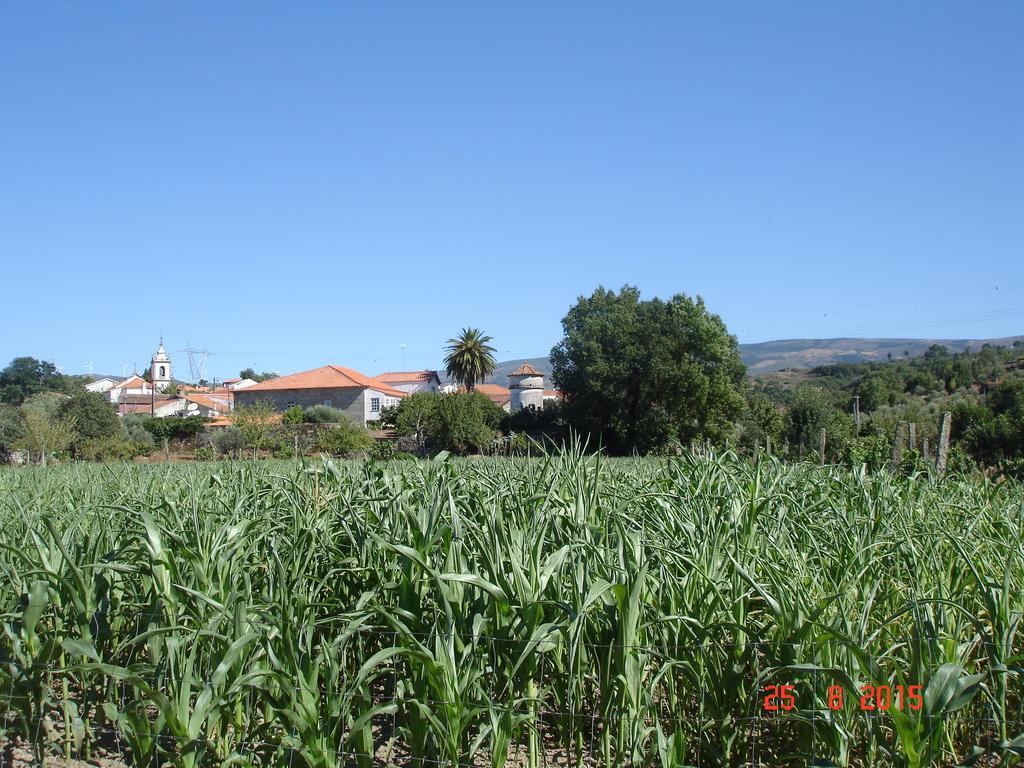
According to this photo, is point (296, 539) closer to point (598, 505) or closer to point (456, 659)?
point (456, 659)

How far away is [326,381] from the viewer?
59.3m

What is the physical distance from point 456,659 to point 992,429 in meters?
22.5

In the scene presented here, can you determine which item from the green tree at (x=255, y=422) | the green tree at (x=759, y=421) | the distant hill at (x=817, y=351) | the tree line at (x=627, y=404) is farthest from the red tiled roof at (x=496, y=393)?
the distant hill at (x=817, y=351)

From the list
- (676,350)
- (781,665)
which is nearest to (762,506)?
(781,665)

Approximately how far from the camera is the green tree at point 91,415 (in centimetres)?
3834

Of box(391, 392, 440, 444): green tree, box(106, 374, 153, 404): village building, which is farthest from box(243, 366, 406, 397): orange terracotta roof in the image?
box(106, 374, 153, 404): village building

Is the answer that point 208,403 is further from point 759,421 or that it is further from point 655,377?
point 759,421

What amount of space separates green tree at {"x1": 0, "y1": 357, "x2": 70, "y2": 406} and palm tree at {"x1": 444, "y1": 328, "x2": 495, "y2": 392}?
3201 cm

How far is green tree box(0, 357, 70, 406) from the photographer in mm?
67688

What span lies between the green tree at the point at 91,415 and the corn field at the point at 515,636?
37476mm

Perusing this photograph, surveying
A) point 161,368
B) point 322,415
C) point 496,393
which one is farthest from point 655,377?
point 161,368

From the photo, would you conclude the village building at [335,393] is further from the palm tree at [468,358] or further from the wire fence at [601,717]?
the wire fence at [601,717]

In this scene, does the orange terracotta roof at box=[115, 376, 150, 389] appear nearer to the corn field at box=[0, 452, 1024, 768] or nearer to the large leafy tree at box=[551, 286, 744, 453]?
the large leafy tree at box=[551, 286, 744, 453]

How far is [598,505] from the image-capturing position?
4039 mm
